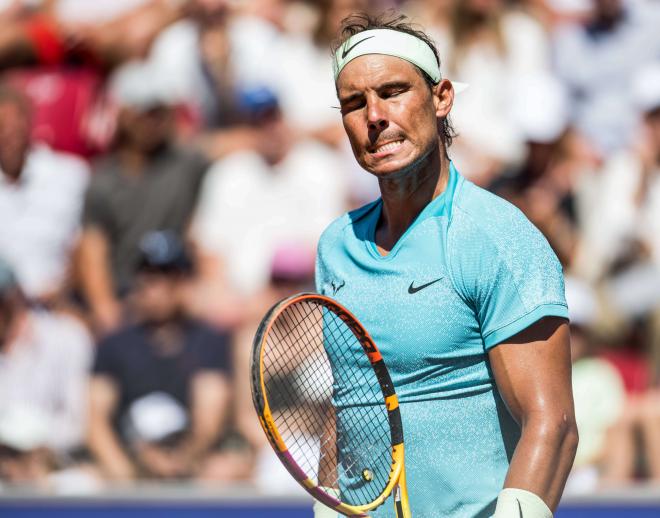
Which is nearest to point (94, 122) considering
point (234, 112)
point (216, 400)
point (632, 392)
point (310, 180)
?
point (234, 112)

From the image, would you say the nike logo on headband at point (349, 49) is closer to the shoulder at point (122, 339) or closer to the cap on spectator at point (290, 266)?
the cap on spectator at point (290, 266)

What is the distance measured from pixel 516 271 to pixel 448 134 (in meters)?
0.57

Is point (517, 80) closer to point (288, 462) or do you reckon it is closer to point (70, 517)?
point (70, 517)

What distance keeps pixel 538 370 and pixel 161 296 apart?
3.94 m

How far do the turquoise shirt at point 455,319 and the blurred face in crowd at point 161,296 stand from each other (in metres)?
3.49

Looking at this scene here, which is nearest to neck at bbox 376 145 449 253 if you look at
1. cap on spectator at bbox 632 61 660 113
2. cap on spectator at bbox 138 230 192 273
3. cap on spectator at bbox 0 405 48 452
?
cap on spectator at bbox 138 230 192 273

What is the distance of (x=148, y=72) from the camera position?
24.1 feet

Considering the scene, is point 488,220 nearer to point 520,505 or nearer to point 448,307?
point 448,307

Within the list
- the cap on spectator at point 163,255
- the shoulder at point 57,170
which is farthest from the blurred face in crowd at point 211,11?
the cap on spectator at point 163,255

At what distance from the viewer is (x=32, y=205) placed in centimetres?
728

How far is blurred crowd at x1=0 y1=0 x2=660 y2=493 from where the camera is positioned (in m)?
6.22

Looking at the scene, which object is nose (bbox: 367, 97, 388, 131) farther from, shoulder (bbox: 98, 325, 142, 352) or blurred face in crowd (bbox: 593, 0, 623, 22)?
blurred face in crowd (bbox: 593, 0, 623, 22)

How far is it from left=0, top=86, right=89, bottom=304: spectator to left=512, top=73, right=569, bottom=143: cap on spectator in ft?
8.71

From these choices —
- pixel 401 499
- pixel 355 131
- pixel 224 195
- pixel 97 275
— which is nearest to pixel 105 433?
pixel 97 275
